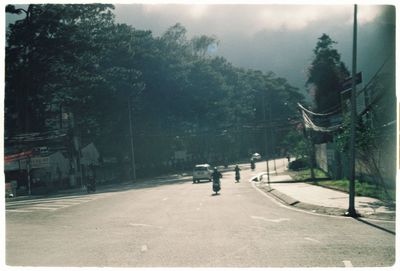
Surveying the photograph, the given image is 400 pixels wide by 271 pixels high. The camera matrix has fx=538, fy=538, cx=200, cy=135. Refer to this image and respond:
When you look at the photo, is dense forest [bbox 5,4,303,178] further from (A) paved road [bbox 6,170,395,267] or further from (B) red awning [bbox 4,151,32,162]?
(A) paved road [bbox 6,170,395,267]

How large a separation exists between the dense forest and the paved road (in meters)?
24.3

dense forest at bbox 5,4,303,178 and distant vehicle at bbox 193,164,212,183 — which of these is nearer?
dense forest at bbox 5,4,303,178

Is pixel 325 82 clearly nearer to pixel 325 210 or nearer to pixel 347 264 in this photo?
pixel 325 210

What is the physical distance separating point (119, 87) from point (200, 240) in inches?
2000

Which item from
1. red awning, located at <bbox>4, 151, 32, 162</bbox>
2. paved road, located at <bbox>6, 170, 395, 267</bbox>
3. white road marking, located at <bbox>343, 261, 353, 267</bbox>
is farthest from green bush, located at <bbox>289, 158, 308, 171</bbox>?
white road marking, located at <bbox>343, 261, 353, 267</bbox>

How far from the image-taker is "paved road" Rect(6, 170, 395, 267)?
11.5m

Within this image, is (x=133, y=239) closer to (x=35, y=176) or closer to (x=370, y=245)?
(x=370, y=245)

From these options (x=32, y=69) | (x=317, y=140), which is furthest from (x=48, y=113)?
(x=317, y=140)

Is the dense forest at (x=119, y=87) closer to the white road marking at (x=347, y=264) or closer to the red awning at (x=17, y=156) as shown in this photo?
the red awning at (x=17, y=156)

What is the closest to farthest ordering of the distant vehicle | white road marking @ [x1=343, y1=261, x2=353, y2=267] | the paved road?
white road marking @ [x1=343, y1=261, x2=353, y2=267] < the paved road < the distant vehicle

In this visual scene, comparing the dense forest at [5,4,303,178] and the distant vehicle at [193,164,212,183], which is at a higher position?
the dense forest at [5,4,303,178]

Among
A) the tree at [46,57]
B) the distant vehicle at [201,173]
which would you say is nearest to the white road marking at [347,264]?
the tree at [46,57]

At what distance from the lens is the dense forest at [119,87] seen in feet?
160

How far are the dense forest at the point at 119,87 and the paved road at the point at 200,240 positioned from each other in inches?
959
